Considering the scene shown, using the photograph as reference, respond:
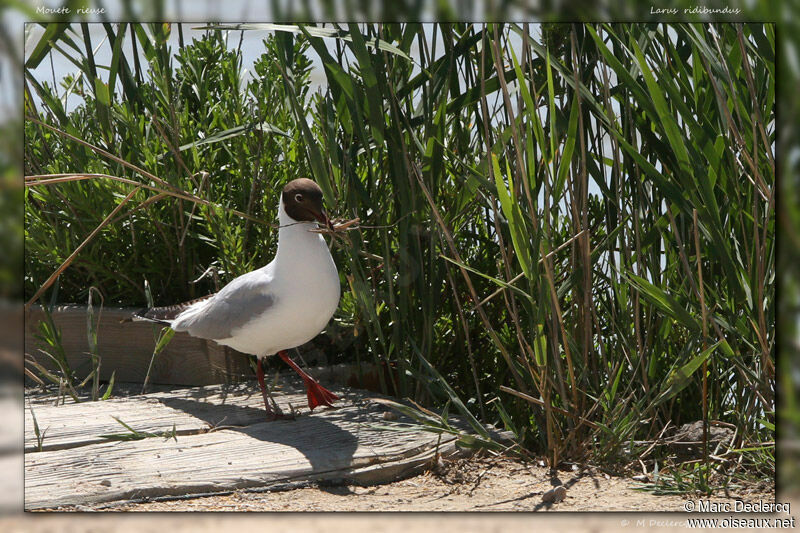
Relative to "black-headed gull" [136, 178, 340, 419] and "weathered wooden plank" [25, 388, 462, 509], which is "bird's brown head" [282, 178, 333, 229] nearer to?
"black-headed gull" [136, 178, 340, 419]

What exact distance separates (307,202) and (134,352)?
90 centimetres

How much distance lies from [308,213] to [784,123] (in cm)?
112

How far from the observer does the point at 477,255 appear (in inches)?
102

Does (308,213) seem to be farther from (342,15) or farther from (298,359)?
(298,359)

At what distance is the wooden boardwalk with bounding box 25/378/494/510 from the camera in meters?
1.87

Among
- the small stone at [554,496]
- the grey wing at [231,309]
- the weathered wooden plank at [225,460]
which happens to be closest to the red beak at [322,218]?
the grey wing at [231,309]

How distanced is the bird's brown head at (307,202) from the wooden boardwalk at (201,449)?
530 millimetres

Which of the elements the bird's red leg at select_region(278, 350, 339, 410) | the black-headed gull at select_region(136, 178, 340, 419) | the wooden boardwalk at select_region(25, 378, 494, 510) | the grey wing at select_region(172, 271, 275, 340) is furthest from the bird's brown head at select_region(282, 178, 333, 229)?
the wooden boardwalk at select_region(25, 378, 494, 510)

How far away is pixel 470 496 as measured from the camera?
1916 millimetres

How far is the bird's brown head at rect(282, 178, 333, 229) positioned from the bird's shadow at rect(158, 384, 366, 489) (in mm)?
513

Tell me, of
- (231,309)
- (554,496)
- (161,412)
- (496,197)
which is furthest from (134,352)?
(554,496)

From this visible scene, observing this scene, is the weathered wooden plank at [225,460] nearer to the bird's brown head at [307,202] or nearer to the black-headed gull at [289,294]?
the black-headed gull at [289,294]

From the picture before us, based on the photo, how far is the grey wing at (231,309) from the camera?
2227 millimetres

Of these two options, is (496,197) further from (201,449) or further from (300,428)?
(201,449)
